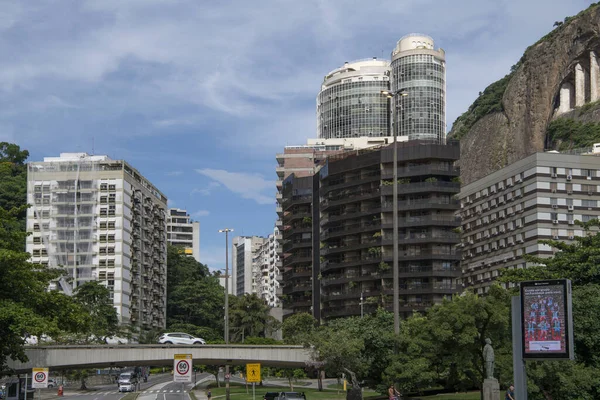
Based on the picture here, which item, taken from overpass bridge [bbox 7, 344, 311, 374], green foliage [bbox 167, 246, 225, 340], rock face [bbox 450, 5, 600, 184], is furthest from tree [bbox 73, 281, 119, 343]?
rock face [bbox 450, 5, 600, 184]

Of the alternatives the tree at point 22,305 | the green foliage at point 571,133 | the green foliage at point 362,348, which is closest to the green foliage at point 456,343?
the green foliage at point 362,348

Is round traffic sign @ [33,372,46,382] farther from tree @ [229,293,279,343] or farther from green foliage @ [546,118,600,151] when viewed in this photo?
green foliage @ [546,118,600,151]

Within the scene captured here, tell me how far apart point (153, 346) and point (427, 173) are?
2161 inches

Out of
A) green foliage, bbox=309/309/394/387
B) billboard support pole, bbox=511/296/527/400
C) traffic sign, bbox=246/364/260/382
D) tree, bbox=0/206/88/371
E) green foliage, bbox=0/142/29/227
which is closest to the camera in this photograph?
billboard support pole, bbox=511/296/527/400

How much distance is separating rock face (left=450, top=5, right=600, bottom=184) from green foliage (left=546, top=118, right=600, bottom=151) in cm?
468

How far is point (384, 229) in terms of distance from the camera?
397 ft

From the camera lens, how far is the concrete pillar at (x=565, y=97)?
17375 centimetres

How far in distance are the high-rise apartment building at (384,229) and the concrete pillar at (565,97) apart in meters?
60.6

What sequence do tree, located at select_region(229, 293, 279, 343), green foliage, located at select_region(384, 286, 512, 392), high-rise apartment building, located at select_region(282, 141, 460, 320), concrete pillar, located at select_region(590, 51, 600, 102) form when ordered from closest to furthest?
green foliage, located at select_region(384, 286, 512, 392) < high-rise apartment building, located at select_region(282, 141, 460, 320) < tree, located at select_region(229, 293, 279, 343) < concrete pillar, located at select_region(590, 51, 600, 102)

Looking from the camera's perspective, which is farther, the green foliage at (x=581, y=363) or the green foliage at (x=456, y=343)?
the green foliage at (x=456, y=343)

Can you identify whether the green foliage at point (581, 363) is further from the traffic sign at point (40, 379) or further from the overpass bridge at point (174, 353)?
the overpass bridge at point (174, 353)

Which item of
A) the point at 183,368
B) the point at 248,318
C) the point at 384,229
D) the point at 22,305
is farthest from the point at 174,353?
the point at 248,318

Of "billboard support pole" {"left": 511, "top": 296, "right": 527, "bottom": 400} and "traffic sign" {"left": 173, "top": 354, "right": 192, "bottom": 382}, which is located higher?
"billboard support pole" {"left": 511, "top": 296, "right": 527, "bottom": 400}

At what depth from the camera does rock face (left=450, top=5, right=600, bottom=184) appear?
6649 inches
